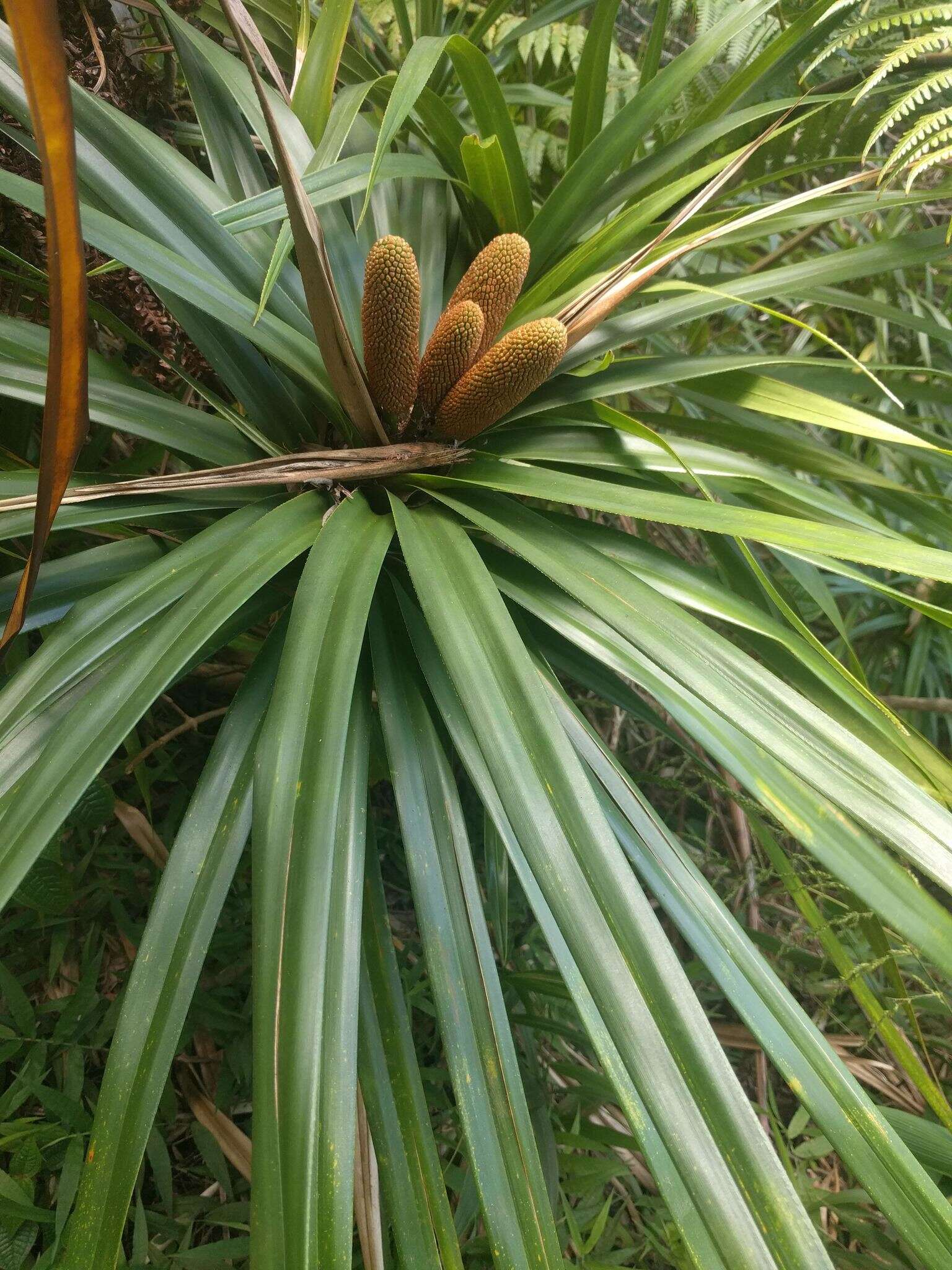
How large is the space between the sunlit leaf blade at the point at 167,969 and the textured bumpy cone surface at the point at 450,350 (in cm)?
22

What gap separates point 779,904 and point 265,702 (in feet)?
3.14

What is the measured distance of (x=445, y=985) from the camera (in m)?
0.44

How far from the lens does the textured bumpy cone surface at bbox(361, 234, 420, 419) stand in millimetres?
481

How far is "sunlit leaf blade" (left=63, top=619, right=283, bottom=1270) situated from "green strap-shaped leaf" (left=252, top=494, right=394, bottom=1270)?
0.21 ft

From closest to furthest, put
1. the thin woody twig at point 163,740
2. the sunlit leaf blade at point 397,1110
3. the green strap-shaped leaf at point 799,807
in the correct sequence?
the green strap-shaped leaf at point 799,807 → the sunlit leaf blade at point 397,1110 → the thin woody twig at point 163,740

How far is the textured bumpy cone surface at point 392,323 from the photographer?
481 mm

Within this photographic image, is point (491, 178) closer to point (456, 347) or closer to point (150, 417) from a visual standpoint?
point (456, 347)

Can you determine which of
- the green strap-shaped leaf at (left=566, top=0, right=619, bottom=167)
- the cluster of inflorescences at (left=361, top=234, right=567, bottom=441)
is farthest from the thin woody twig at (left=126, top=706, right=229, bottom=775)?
the green strap-shaped leaf at (left=566, top=0, right=619, bottom=167)

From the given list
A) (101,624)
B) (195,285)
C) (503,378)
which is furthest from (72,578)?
(503,378)

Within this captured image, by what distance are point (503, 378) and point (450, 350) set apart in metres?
0.05

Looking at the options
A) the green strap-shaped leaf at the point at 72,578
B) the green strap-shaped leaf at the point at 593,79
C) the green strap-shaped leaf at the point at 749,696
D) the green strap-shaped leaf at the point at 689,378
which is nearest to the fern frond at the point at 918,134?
the green strap-shaped leaf at the point at 689,378

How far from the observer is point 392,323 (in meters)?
0.51

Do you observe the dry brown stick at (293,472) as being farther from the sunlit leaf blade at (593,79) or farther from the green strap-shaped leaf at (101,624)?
the sunlit leaf blade at (593,79)

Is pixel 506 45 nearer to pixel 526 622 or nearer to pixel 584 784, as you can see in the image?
pixel 526 622
